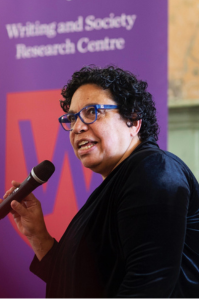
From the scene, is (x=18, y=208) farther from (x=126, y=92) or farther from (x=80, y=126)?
(x=126, y=92)

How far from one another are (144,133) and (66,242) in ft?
1.68

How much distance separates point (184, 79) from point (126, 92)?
6.97 feet

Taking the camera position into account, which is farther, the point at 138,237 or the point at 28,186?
the point at 28,186

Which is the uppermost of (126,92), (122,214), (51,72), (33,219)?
Result: (51,72)

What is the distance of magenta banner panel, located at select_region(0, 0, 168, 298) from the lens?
2215 mm

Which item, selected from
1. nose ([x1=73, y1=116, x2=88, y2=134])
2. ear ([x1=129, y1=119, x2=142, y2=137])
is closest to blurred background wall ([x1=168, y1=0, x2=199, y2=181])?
ear ([x1=129, y1=119, x2=142, y2=137])

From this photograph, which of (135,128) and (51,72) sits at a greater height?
(51,72)

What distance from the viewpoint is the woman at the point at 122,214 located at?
99cm

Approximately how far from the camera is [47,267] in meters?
1.60

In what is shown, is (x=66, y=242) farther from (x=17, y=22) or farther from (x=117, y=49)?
(x=17, y=22)

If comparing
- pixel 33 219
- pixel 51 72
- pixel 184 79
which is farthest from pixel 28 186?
pixel 184 79

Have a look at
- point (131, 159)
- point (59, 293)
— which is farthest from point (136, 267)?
point (59, 293)

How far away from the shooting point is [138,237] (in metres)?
1.00

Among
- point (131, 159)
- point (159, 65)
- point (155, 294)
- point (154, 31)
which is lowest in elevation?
point (155, 294)
